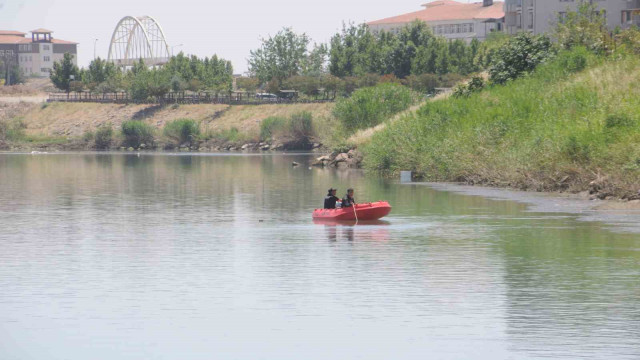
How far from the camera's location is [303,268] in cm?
3459

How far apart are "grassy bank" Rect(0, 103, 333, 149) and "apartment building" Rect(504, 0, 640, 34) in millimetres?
33329

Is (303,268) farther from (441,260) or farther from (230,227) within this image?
(230,227)

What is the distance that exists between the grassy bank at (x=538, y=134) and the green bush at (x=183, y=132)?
78175 mm

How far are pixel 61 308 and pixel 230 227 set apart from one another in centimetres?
2003

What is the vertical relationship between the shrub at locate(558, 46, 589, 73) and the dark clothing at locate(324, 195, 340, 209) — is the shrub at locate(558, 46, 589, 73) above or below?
above

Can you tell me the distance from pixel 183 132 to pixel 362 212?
401ft

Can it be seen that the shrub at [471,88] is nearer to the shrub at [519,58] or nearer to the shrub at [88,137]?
the shrub at [519,58]

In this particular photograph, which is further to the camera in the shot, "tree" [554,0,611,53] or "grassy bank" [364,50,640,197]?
"tree" [554,0,611,53]

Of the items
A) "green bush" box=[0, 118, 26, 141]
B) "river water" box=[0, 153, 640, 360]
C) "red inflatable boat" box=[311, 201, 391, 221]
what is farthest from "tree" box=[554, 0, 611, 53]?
"green bush" box=[0, 118, 26, 141]

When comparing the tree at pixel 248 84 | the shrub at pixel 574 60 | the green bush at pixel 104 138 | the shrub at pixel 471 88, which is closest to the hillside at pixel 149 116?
the green bush at pixel 104 138

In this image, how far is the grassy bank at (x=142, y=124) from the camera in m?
164

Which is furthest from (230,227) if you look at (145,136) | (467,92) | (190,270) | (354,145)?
(145,136)

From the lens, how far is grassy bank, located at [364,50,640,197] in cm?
5606

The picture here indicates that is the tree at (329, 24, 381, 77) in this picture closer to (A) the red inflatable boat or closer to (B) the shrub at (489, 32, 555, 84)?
(B) the shrub at (489, 32, 555, 84)
